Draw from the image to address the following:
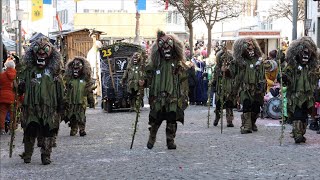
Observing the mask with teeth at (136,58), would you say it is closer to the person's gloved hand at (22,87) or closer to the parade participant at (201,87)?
the parade participant at (201,87)

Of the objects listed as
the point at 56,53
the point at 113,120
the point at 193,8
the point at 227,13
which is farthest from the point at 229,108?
the point at 227,13

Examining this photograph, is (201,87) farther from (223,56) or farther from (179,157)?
(179,157)

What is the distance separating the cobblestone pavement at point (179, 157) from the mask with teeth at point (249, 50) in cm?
162

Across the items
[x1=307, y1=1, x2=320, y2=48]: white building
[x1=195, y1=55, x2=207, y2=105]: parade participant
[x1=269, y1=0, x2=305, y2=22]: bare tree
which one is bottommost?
[x1=195, y1=55, x2=207, y2=105]: parade participant

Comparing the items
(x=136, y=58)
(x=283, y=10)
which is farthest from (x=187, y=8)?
(x=136, y=58)

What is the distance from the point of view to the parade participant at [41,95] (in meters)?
12.1

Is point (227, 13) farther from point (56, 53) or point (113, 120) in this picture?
point (56, 53)

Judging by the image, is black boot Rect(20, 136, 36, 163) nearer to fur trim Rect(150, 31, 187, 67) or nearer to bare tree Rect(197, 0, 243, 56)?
fur trim Rect(150, 31, 187, 67)

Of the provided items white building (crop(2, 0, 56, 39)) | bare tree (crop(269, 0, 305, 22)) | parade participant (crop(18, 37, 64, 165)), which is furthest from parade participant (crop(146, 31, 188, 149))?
white building (crop(2, 0, 56, 39))

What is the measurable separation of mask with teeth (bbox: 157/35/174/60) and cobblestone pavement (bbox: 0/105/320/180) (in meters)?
1.61

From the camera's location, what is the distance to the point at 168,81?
1341 centimetres

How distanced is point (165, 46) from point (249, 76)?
11.2ft

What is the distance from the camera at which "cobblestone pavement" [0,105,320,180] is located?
10734 mm

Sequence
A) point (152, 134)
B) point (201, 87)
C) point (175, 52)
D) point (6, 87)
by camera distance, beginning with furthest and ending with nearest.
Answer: point (201, 87), point (6, 87), point (152, 134), point (175, 52)
